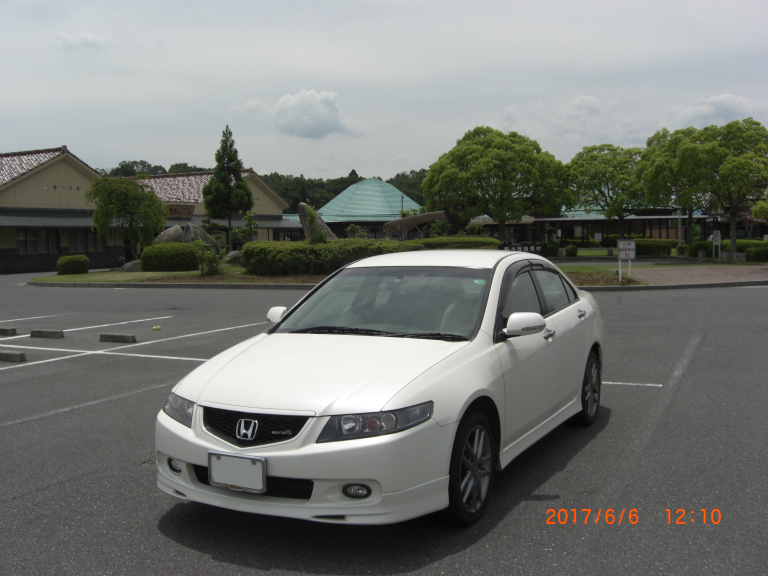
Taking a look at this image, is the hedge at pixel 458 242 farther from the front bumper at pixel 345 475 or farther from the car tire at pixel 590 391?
the front bumper at pixel 345 475

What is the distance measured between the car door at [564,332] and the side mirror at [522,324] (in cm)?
75

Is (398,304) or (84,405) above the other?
(398,304)

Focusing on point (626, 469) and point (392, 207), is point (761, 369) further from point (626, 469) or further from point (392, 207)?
point (392, 207)

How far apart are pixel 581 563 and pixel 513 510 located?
743 mm

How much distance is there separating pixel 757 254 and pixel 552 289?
31.7 meters

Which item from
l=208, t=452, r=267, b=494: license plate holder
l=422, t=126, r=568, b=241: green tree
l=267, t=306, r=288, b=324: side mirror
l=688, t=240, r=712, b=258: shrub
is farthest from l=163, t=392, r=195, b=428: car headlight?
l=422, t=126, r=568, b=241: green tree

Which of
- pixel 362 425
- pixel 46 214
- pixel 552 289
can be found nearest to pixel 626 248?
pixel 552 289

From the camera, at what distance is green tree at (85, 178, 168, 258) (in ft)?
120

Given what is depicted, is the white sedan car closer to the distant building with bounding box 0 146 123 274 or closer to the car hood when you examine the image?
the car hood

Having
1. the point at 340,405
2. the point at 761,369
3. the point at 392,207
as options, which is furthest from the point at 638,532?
the point at 392,207

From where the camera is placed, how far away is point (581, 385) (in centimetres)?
581

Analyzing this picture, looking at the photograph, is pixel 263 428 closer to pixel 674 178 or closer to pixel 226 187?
pixel 674 178

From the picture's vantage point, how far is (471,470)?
396 centimetres

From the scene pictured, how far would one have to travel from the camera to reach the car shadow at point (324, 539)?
11.5ft
